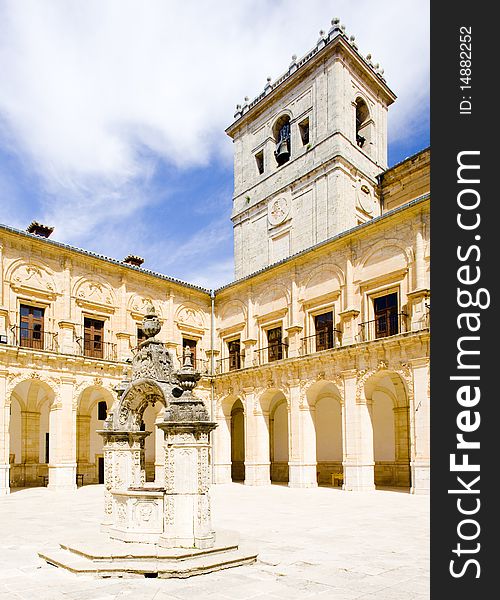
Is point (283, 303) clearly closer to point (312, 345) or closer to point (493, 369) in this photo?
point (312, 345)

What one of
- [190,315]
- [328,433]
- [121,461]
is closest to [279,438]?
[328,433]

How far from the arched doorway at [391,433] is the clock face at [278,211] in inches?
393

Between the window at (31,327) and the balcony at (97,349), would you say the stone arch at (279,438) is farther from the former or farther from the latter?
the window at (31,327)

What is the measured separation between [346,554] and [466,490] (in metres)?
5.27

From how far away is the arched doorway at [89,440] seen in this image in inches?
1073

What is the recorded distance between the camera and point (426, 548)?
1027cm

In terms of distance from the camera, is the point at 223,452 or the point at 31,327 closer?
the point at 31,327

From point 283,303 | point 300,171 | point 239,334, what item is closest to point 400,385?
point 283,303

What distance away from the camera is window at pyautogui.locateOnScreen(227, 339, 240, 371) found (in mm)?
28702

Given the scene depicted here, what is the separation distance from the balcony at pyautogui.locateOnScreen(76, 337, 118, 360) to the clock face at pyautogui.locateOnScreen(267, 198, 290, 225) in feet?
34.9

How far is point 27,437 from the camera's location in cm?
2630

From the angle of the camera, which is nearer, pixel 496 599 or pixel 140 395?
pixel 496 599

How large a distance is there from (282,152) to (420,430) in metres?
17.2

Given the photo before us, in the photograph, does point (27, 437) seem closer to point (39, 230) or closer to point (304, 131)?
point (39, 230)
